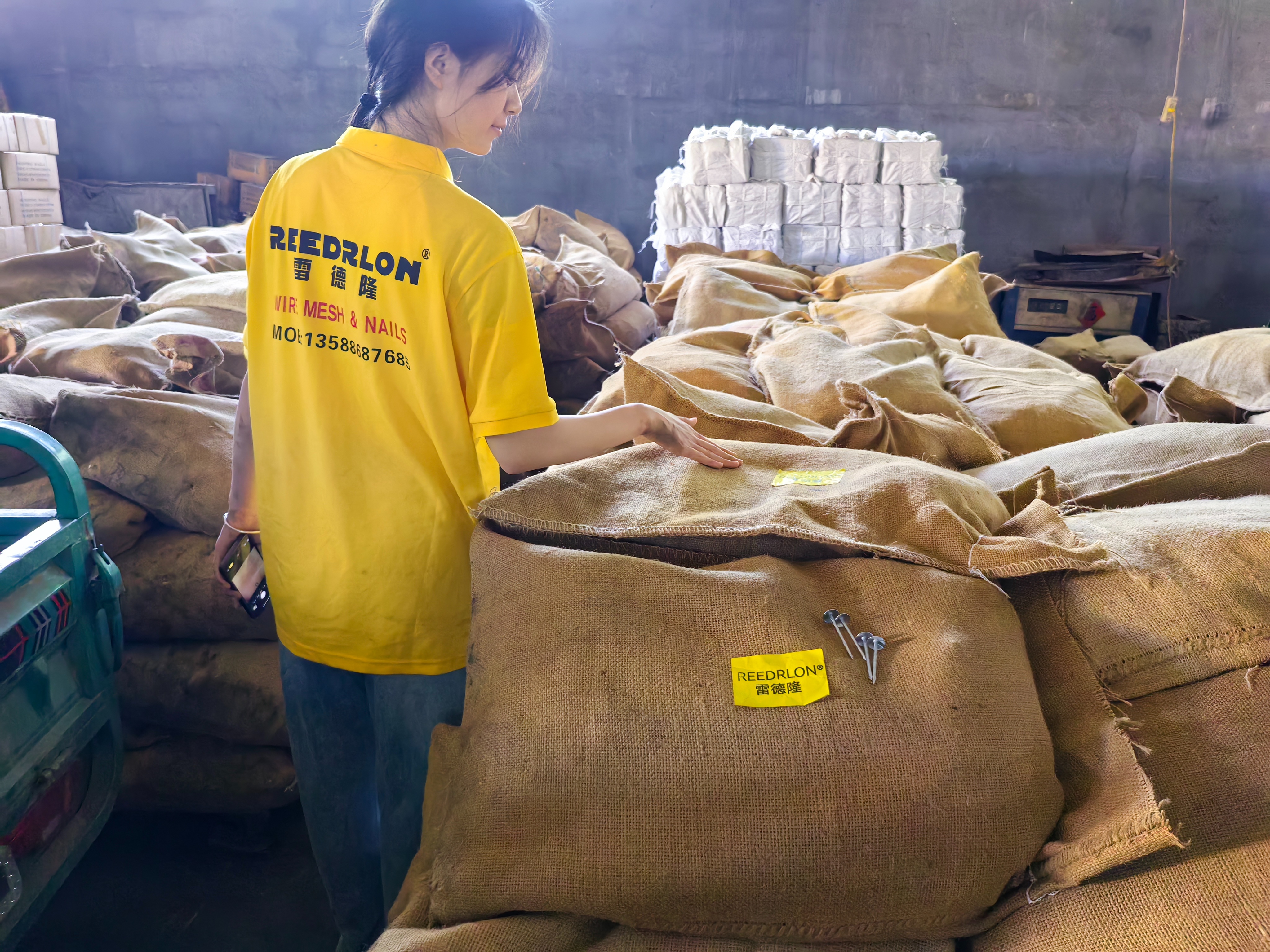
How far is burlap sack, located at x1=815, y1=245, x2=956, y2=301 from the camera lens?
11.3 ft

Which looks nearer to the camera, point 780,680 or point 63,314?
A: point 780,680

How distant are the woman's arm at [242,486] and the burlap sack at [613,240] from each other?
14.0 feet

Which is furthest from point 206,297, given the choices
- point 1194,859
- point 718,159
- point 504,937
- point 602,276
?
point 1194,859

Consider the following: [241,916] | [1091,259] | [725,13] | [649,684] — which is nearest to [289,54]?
[725,13]

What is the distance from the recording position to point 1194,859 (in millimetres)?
816

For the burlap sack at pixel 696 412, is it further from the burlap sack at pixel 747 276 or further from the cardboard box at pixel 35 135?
the cardboard box at pixel 35 135

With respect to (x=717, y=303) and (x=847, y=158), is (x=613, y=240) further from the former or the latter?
(x=717, y=303)

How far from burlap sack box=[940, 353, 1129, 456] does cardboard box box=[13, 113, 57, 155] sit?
4493mm

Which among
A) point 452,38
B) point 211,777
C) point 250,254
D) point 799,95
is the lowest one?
point 211,777

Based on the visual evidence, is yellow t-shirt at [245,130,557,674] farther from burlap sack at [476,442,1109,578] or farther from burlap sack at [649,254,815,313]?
burlap sack at [649,254,815,313]

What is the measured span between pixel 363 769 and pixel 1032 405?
1.56 meters

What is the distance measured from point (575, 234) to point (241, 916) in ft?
12.3

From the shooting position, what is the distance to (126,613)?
186 cm

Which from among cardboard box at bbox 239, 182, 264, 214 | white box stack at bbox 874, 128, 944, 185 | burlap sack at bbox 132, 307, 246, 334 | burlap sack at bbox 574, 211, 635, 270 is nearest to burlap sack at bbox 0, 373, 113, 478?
burlap sack at bbox 132, 307, 246, 334
